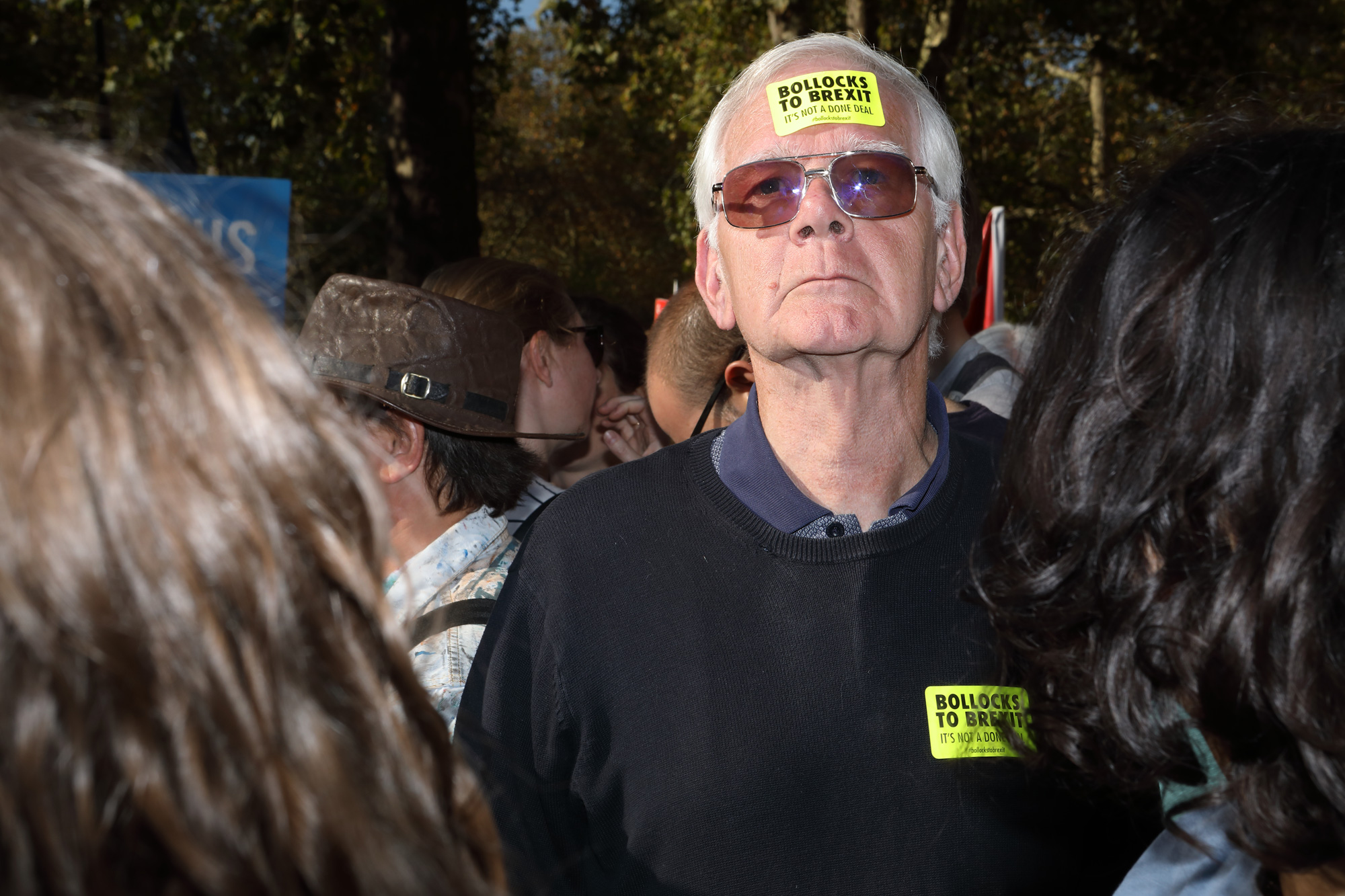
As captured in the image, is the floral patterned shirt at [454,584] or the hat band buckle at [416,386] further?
the hat band buckle at [416,386]

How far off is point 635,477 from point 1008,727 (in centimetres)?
71

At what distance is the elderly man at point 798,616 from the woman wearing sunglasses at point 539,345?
44.9 inches

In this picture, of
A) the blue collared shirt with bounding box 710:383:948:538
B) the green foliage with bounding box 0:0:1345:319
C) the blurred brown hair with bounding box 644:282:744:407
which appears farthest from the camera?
the green foliage with bounding box 0:0:1345:319

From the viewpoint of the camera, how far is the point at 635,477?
1913 millimetres

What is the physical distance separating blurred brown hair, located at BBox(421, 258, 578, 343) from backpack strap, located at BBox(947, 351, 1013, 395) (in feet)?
4.18

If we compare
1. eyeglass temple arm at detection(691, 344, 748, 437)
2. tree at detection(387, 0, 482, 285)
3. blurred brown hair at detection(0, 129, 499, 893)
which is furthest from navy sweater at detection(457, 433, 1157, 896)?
tree at detection(387, 0, 482, 285)

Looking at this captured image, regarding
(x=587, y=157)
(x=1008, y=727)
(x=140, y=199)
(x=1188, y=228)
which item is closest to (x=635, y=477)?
(x=1008, y=727)

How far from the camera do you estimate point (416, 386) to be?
7.80 feet

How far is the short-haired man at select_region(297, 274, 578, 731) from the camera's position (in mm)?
2340

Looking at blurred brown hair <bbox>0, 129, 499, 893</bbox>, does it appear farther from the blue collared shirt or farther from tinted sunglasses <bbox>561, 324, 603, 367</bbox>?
tinted sunglasses <bbox>561, 324, 603, 367</bbox>

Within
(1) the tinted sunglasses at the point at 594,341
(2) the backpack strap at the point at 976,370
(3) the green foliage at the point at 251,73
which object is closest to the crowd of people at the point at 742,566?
(2) the backpack strap at the point at 976,370

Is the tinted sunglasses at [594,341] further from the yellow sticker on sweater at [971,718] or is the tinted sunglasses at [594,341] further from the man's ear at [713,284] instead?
the yellow sticker on sweater at [971,718]

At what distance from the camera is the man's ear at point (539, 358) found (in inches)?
134

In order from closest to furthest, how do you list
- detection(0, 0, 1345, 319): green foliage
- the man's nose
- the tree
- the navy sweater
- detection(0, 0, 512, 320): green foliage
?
the navy sweater, the man's nose, the tree, detection(0, 0, 512, 320): green foliage, detection(0, 0, 1345, 319): green foliage
